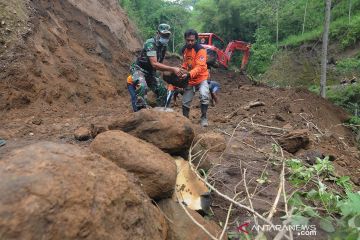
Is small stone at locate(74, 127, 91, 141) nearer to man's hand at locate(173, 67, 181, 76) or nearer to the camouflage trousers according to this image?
man's hand at locate(173, 67, 181, 76)

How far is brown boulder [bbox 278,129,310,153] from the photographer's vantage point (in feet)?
17.7

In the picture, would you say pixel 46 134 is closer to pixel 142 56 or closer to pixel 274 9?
pixel 142 56

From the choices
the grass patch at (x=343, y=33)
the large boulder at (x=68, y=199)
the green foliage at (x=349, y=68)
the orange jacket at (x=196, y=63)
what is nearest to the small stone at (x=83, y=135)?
the orange jacket at (x=196, y=63)

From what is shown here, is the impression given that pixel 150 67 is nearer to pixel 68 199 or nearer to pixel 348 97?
pixel 68 199

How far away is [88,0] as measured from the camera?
11922mm

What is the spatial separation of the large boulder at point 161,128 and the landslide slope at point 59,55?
14.1ft

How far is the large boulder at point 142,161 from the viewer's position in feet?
8.90

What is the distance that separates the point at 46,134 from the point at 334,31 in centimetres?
2235

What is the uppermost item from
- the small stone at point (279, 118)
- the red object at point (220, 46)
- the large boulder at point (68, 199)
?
the large boulder at point (68, 199)

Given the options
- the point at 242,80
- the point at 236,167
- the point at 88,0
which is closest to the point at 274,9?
the point at 242,80

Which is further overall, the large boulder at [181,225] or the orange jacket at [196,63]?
the orange jacket at [196,63]

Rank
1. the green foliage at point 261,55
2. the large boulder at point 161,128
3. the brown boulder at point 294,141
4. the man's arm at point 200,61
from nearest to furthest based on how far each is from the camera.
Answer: the large boulder at point 161,128 < the brown boulder at point 294,141 < the man's arm at point 200,61 < the green foliage at point 261,55

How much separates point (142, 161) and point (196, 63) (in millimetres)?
3425

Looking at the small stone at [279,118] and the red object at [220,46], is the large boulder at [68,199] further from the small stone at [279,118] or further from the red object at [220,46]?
the red object at [220,46]
